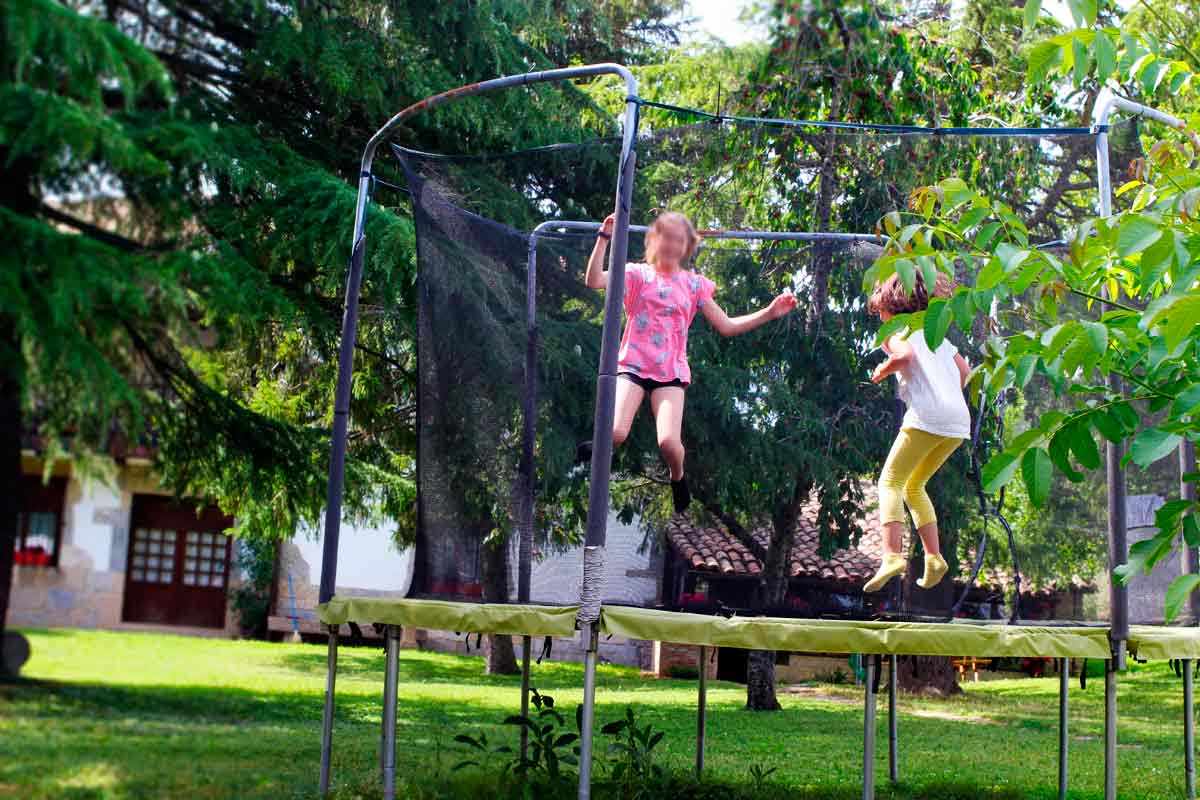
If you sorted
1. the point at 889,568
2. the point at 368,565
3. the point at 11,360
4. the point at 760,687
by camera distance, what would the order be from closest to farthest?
the point at 11,360 → the point at 889,568 → the point at 760,687 → the point at 368,565

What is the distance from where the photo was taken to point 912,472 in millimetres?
4117

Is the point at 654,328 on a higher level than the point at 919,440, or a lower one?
higher

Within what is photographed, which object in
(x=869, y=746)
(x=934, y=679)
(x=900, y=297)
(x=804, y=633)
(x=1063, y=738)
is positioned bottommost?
(x=934, y=679)

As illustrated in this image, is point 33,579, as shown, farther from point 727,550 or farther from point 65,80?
point 727,550

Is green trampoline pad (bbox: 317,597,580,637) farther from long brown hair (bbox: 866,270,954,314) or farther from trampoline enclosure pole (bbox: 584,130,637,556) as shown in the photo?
long brown hair (bbox: 866,270,954,314)

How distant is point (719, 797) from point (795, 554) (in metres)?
1.12

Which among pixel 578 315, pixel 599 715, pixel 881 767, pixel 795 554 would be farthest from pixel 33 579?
pixel 599 715

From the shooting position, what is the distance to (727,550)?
4.25m

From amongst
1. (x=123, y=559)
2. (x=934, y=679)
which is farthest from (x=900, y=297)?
(x=934, y=679)

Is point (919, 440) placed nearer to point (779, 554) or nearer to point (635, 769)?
point (779, 554)

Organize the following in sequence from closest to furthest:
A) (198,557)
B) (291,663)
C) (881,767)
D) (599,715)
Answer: (881,767) < (599,715) < (291,663) < (198,557)

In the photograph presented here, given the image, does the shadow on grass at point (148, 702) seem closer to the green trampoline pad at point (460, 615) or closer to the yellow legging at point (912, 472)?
the green trampoline pad at point (460, 615)

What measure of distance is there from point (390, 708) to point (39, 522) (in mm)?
1159

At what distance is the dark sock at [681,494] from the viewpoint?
4.18 m
